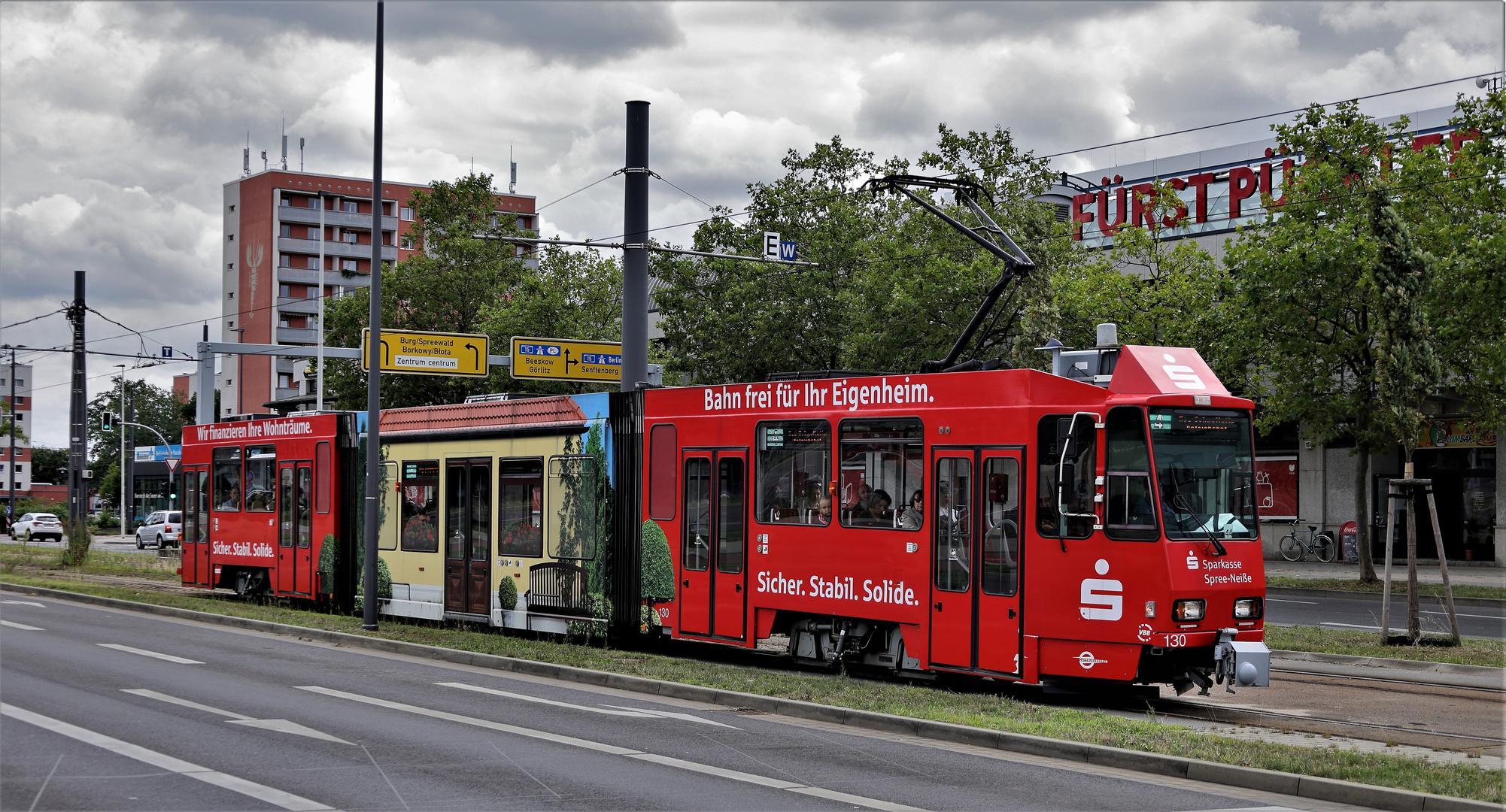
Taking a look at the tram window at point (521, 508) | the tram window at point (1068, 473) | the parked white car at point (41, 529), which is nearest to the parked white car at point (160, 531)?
the parked white car at point (41, 529)

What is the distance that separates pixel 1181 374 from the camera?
1262cm

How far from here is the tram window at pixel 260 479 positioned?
24.1 meters

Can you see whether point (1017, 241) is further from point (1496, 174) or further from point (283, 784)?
point (283, 784)

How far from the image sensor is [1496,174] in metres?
24.9

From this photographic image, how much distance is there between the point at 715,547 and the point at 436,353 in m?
18.9

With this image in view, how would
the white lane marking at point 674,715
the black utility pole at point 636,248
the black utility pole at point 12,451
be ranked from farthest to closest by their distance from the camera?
the black utility pole at point 12,451, the black utility pole at point 636,248, the white lane marking at point 674,715

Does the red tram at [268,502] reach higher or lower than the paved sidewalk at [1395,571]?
higher

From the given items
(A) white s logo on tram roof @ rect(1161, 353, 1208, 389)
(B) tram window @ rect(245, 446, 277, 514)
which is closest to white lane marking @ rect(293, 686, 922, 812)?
(A) white s logo on tram roof @ rect(1161, 353, 1208, 389)

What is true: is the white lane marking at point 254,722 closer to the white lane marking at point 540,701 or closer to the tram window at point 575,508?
the white lane marking at point 540,701

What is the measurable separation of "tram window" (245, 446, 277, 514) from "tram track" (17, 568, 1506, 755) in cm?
1117

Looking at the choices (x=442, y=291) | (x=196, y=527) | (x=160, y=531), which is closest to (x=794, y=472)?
(x=196, y=527)

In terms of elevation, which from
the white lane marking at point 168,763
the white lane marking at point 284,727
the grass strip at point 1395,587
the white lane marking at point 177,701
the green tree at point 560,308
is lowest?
the grass strip at point 1395,587

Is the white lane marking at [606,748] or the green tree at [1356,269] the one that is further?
the green tree at [1356,269]

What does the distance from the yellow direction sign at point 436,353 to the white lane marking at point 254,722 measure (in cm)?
2026
